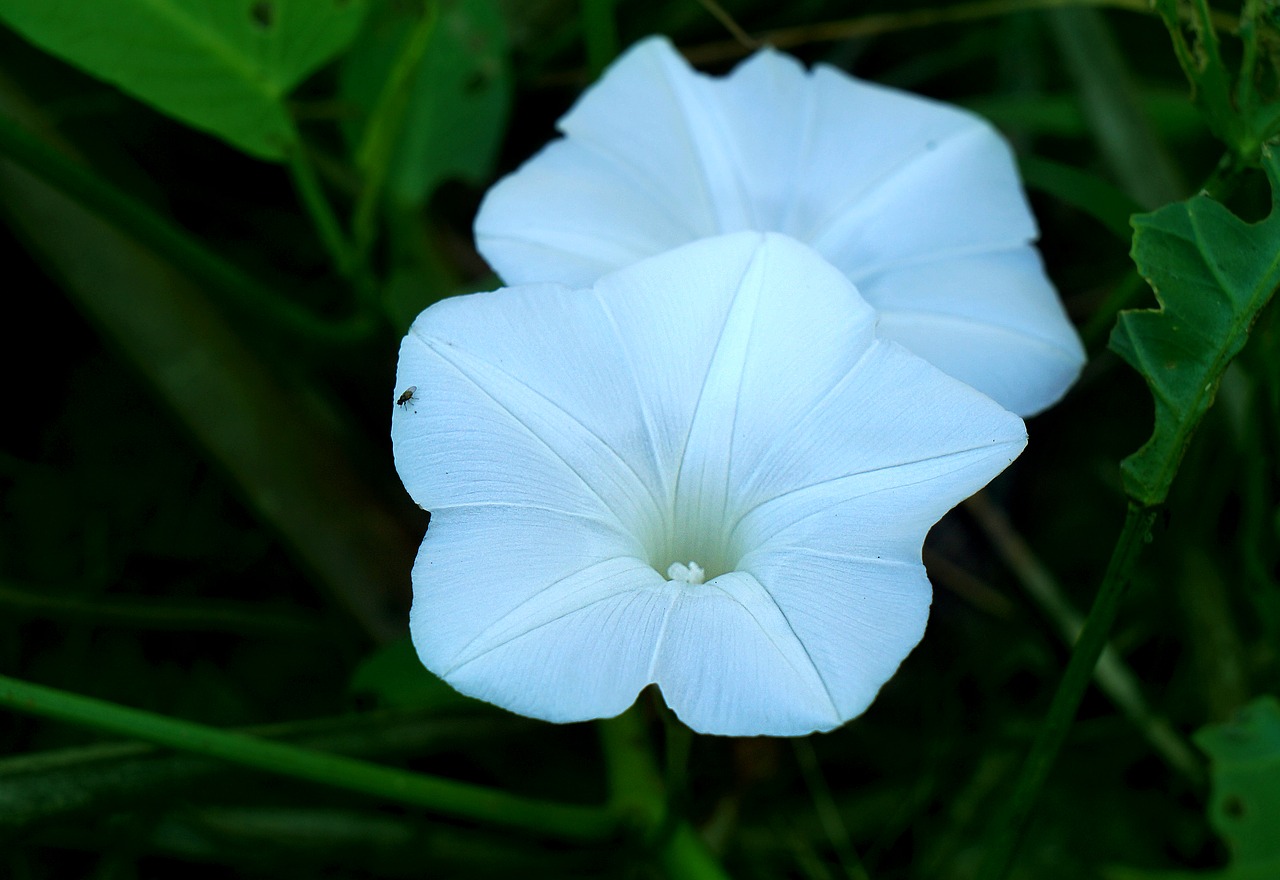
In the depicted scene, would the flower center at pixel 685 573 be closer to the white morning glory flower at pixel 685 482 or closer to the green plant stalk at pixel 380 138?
the white morning glory flower at pixel 685 482

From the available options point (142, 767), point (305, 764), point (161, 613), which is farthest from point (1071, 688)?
point (161, 613)

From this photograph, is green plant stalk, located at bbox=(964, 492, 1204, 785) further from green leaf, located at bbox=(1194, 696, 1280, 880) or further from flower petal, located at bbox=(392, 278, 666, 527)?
flower petal, located at bbox=(392, 278, 666, 527)

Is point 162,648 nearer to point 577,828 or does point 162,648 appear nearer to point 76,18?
point 577,828

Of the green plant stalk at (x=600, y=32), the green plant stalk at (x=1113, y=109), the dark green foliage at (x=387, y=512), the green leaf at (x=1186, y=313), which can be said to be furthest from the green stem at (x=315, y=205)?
the green plant stalk at (x=1113, y=109)

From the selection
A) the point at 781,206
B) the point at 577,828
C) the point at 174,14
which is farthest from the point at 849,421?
the point at 174,14

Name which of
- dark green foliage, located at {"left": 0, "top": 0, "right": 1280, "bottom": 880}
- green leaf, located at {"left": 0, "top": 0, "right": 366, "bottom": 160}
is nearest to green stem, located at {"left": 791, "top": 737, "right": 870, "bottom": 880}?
dark green foliage, located at {"left": 0, "top": 0, "right": 1280, "bottom": 880}

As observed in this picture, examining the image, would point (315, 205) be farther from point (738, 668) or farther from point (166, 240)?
point (738, 668)
